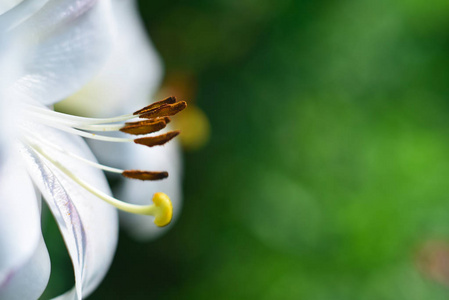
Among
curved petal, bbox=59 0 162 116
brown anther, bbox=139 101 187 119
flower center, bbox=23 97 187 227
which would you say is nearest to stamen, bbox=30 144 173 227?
flower center, bbox=23 97 187 227

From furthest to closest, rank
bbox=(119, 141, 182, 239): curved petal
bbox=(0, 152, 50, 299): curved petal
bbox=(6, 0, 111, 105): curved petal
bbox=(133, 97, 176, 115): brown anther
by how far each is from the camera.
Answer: bbox=(119, 141, 182, 239): curved petal, bbox=(133, 97, 176, 115): brown anther, bbox=(6, 0, 111, 105): curved petal, bbox=(0, 152, 50, 299): curved petal

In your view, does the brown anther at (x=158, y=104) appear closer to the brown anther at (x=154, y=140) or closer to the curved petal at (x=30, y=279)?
the brown anther at (x=154, y=140)

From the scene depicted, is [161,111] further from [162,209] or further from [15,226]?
[15,226]

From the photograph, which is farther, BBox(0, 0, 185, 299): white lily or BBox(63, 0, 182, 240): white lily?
BBox(63, 0, 182, 240): white lily

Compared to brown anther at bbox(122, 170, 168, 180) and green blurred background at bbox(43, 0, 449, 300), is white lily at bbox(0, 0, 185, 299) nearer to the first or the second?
brown anther at bbox(122, 170, 168, 180)

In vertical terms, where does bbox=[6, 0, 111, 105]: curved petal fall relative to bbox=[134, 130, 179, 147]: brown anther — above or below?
above

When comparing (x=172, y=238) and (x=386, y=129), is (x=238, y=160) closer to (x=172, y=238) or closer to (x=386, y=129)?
(x=172, y=238)

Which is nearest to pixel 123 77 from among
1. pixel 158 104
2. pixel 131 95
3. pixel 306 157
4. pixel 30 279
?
pixel 131 95
